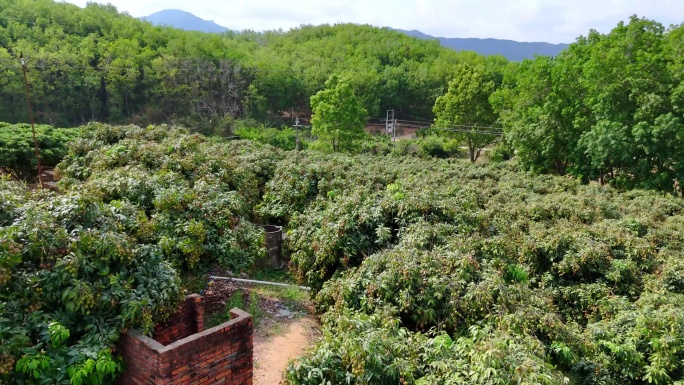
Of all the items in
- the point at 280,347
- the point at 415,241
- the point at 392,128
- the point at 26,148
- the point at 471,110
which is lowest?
the point at 280,347

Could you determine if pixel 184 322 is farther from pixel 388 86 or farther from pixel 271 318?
pixel 388 86

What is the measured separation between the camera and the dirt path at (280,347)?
257 inches

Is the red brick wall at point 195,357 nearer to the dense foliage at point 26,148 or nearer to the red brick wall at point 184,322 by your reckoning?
the red brick wall at point 184,322

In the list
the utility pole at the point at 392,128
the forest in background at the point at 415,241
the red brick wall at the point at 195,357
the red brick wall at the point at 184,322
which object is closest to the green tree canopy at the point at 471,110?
the forest in background at the point at 415,241

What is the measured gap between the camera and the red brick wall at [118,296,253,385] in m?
4.27

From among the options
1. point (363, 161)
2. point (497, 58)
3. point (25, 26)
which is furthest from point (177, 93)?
point (497, 58)

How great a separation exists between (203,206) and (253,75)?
121 feet

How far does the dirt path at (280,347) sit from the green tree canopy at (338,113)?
56.7 feet

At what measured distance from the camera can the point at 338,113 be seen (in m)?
24.3

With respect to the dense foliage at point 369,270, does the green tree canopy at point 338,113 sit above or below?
above

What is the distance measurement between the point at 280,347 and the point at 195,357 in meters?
2.92

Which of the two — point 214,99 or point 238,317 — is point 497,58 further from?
point 238,317

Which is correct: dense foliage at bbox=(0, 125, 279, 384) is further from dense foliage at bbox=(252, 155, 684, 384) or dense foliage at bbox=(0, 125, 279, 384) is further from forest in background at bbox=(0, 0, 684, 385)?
Result: dense foliage at bbox=(252, 155, 684, 384)

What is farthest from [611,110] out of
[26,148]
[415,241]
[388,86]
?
[388,86]
